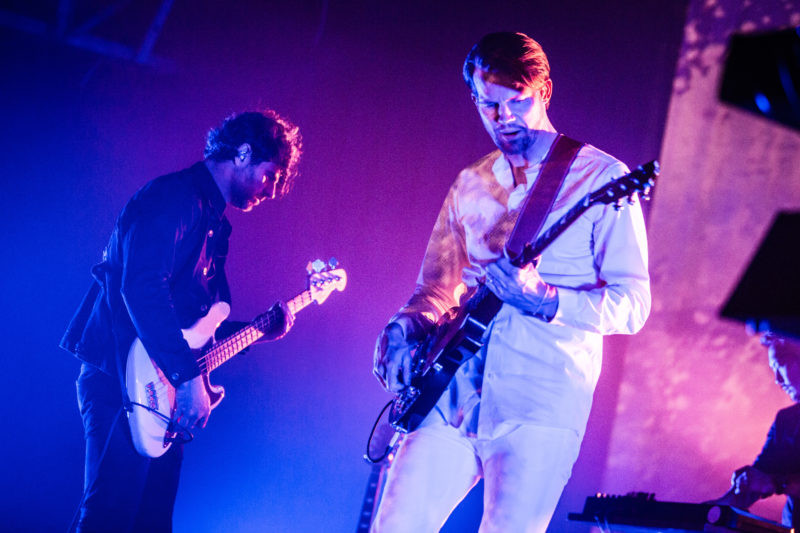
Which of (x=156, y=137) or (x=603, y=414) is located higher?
(x=156, y=137)

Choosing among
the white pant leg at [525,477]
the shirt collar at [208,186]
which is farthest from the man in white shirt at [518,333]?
the shirt collar at [208,186]

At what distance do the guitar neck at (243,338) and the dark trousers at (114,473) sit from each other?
47 centimetres

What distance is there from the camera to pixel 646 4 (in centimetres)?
421

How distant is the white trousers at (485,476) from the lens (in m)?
1.92

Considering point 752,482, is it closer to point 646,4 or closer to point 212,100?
point 646,4

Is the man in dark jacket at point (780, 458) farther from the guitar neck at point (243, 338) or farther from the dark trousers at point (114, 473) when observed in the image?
the dark trousers at point (114, 473)

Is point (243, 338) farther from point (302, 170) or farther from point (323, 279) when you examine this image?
point (302, 170)

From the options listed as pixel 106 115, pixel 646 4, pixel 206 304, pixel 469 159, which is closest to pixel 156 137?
pixel 106 115

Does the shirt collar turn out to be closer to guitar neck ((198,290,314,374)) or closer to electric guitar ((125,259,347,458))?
electric guitar ((125,259,347,458))

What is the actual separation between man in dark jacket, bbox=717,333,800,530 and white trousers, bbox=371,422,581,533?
1950mm

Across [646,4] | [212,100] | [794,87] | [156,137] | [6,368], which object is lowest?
[794,87]

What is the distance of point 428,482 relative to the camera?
210 cm

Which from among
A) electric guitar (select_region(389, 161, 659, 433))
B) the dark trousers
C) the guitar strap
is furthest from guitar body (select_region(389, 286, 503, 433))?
the dark trousers

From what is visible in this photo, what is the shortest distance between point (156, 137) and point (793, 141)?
389 cm
